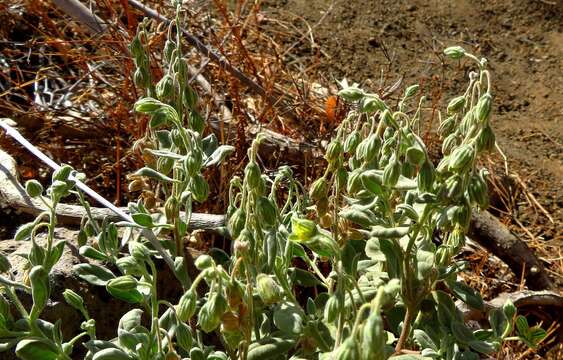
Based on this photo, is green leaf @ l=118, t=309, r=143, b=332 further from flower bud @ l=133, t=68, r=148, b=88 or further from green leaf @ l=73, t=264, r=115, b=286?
flower bud @ l=133, t=68, r=148, b=88

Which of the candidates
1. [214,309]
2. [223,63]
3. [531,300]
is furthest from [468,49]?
[214,309]

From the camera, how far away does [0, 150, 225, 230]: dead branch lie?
1938 mm

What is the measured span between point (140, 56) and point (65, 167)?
0.32 m

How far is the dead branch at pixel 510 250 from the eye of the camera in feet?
7.68

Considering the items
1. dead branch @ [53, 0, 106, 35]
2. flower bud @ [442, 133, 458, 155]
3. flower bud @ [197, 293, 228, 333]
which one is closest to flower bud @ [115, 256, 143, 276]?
flower bud @ [197, 293, 228, 333]

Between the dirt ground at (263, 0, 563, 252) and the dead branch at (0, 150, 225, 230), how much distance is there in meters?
1.24

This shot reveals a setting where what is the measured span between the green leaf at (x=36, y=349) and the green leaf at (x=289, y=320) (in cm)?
35

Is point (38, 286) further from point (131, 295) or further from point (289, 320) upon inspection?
point (289, 320)

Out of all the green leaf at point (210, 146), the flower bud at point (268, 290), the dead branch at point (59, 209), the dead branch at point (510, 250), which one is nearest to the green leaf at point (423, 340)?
the flower bud at point (268, 290)

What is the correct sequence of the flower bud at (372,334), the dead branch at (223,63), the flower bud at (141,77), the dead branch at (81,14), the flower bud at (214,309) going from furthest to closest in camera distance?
Answer: the dead branch at (81,14), the dead branch at (223,63), the flower bud at (141,77), the flower bud at (214,309), the flower bud at (372,334)

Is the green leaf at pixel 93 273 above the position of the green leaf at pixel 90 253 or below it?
below

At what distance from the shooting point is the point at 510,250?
235 centimetres

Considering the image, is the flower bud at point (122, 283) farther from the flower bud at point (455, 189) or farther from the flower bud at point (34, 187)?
the flower bud at point (455, 189)

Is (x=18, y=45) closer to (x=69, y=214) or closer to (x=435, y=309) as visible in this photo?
(x=69, y=214)
